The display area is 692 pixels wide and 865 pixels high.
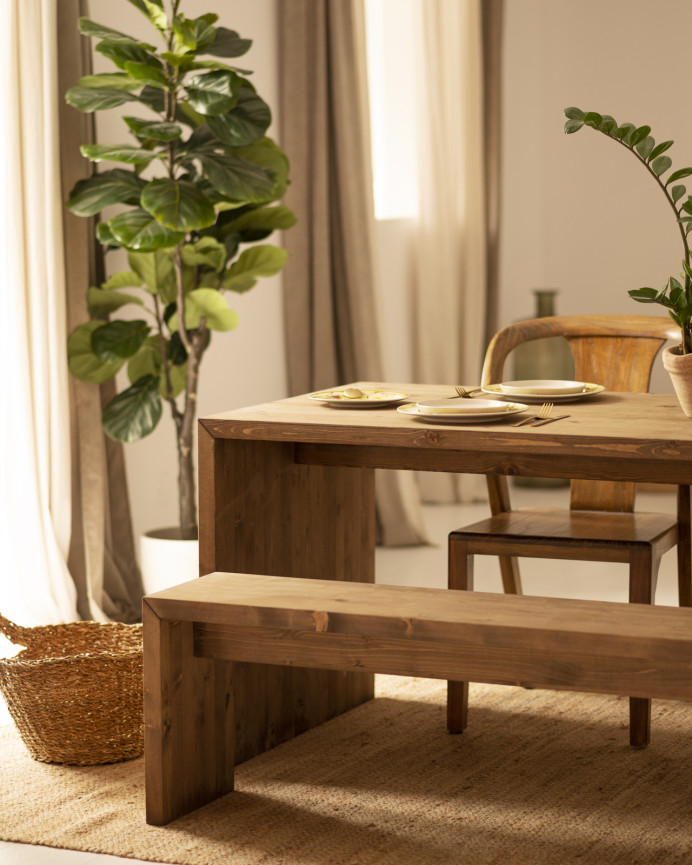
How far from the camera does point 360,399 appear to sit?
8.07ft

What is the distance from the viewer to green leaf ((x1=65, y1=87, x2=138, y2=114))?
314cm

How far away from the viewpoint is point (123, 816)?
2207 mm

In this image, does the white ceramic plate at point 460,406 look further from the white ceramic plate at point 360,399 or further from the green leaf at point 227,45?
the green leaf at point 227,45

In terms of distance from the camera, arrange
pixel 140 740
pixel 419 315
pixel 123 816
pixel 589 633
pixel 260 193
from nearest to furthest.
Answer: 1. pixel 589 633
2. pixel 123 816
3. pixel 140 740
4. pixel 260 193
5. pixel 419 315

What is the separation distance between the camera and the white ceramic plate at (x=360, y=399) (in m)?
2.45

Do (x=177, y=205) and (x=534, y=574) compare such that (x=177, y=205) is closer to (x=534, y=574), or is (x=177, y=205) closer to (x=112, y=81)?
(x=112, y=81)

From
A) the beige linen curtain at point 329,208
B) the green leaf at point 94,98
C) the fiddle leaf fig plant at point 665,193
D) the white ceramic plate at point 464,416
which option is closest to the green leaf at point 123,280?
the green leaf at point 94,98

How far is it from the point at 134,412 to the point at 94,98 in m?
0.77

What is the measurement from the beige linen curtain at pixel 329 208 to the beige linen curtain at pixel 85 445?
3.55 feet

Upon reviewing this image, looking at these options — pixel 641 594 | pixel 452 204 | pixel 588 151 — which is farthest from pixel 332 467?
pixel 588 151

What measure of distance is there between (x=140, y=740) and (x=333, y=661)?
0.66 metres

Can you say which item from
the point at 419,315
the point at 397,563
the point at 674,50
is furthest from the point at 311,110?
the point at 674,50

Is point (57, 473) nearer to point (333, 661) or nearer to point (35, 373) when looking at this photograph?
point (35, 373)

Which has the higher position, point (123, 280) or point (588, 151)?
point (588, 151)
